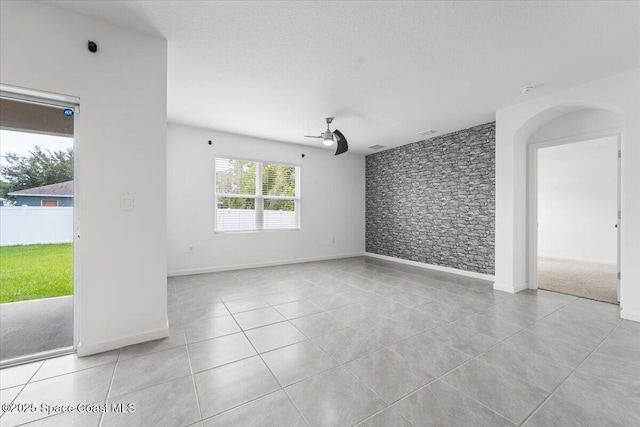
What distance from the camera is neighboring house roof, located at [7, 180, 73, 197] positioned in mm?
2081

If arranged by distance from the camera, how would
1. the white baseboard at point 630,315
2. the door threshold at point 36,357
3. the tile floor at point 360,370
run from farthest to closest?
the white baseboard at point 630,315
the door threshold at point 36,357
the tile floor at point 360,370

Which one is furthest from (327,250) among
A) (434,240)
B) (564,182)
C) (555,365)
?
(564,182)

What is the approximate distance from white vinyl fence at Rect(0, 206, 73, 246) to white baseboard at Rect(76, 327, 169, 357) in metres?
0.89

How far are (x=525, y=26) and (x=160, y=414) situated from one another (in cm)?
383

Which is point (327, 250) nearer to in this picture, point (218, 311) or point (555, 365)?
point (218, 311)

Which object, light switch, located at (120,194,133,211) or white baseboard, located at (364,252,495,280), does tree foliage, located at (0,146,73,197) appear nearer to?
light switch, located at (120,194,133,211)

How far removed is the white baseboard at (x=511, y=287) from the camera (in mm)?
3652

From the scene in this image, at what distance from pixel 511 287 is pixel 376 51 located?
3.67m

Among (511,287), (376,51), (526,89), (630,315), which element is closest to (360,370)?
(376,51)

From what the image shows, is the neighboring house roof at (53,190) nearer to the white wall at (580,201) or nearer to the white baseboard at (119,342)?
the white baseboard at (119,342)

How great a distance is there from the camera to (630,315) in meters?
2.72

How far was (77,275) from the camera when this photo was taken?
2.09 metres

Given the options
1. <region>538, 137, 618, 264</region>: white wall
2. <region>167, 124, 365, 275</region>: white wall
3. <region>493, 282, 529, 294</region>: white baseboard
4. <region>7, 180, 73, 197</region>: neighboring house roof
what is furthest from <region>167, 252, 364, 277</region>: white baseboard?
<region>538, 137, 618, 264</region>: white wall

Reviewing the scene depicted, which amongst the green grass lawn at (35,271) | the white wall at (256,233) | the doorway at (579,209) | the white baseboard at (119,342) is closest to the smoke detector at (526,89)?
Result: the doorway at (579,209)
